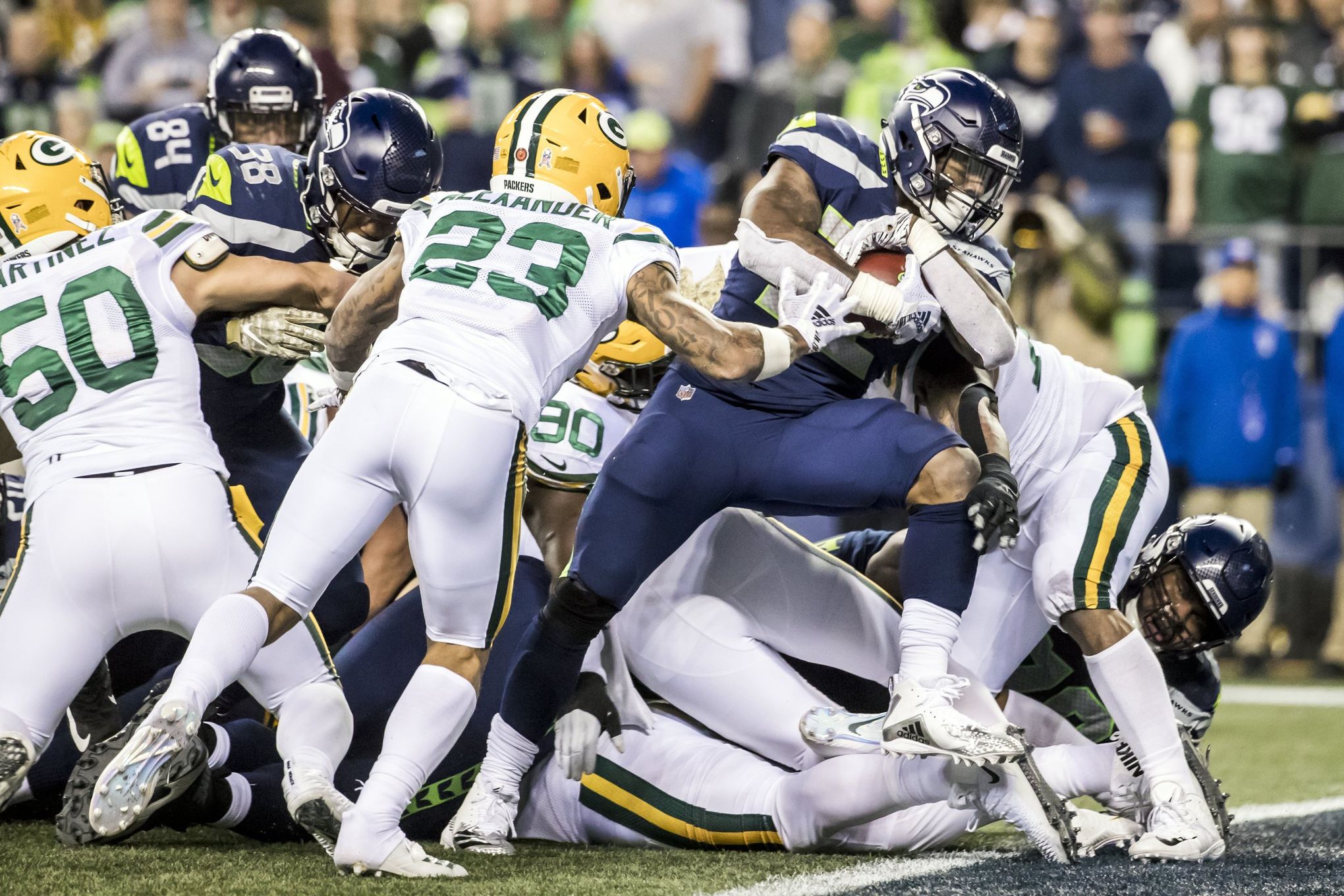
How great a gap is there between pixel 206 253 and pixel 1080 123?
6887 millimetres

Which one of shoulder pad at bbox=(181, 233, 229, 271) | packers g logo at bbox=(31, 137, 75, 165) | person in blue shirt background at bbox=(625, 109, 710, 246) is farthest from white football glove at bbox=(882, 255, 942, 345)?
person in blue shirt background at bbox=(625, 109, 710, 246)

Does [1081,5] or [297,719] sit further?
[1081,5]

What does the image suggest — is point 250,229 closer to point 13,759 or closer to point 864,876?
point 13,759

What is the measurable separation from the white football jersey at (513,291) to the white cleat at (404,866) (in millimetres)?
1038

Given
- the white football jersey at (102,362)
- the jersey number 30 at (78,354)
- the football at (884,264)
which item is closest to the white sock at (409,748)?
the white football jersey at (102,362)

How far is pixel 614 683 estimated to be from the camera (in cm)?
455

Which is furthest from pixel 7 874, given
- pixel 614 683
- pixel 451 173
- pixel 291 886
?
pixel 451 173

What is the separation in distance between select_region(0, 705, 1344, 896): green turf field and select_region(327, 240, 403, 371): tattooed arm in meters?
1.30

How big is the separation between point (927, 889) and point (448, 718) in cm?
116

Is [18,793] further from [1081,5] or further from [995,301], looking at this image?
[1081,5]

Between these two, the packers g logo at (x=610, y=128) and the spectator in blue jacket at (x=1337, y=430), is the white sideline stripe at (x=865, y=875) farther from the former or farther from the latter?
the spectator in blue jacket at (x=1337, y=430)

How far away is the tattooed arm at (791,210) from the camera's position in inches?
172

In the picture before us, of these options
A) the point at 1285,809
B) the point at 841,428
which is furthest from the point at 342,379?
the point at 1285,809

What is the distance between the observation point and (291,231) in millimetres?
5086
